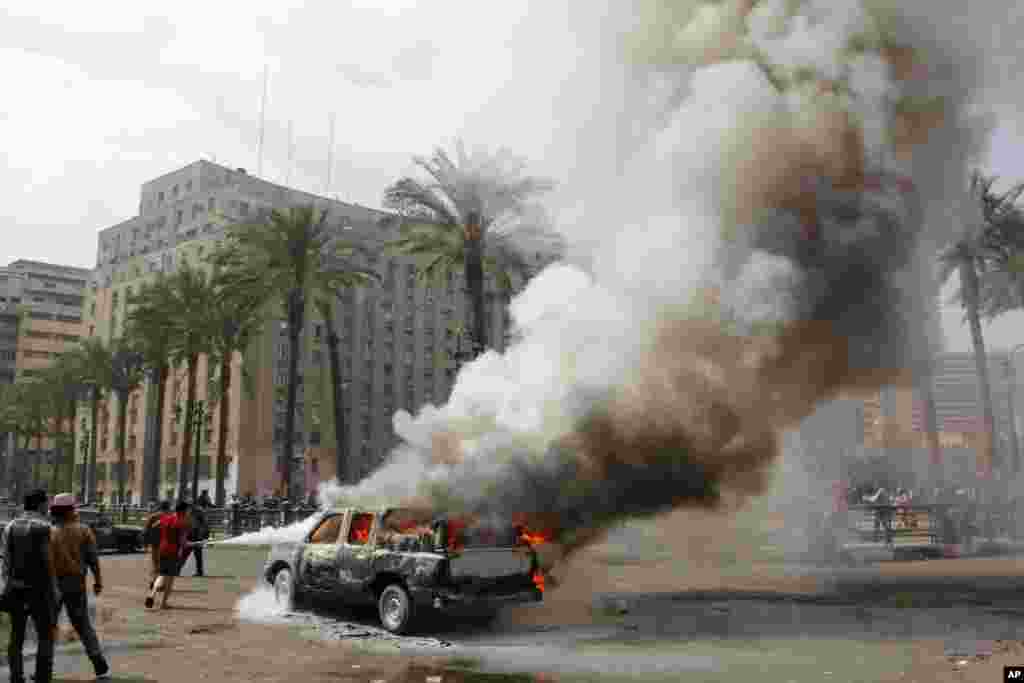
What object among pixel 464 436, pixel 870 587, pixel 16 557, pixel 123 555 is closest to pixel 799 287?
pixel 464 436

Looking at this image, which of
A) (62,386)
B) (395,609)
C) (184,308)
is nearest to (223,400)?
Answer: (184,308)

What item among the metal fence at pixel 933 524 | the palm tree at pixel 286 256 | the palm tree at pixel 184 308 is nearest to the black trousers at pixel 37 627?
the metal fence at pixel 933 524

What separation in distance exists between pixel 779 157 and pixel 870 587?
839 centimetres

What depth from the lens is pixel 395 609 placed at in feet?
34.9

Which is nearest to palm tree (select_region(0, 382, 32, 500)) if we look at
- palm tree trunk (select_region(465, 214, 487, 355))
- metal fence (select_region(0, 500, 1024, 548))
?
palm tree trunk (select_region(465, 214, 487, 355))

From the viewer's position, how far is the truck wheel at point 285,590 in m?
12.2

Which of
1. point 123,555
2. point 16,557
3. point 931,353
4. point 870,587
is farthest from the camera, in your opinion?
point 123,555

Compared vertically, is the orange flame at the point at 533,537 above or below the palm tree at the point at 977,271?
below

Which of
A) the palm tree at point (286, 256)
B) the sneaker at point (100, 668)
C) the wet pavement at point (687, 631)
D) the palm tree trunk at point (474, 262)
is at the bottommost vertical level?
the wet pavement at point (687, 631)

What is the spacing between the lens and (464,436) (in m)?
12.0

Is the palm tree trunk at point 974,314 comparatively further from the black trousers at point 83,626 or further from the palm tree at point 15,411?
the palm tree at point 15,411

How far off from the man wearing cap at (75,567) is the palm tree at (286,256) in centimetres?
2540

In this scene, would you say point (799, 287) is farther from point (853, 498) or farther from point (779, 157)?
point (853, 498)

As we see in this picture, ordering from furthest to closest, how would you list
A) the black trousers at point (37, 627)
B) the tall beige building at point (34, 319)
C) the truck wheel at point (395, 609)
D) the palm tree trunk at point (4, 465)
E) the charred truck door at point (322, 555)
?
the tall beige building at point (34, 319) < the palm tree trunk at point (4, 465) < the charred truck door at point (322, 555) < the truck wheel at point (395, 609) < the black trousers at point (37, 627)
